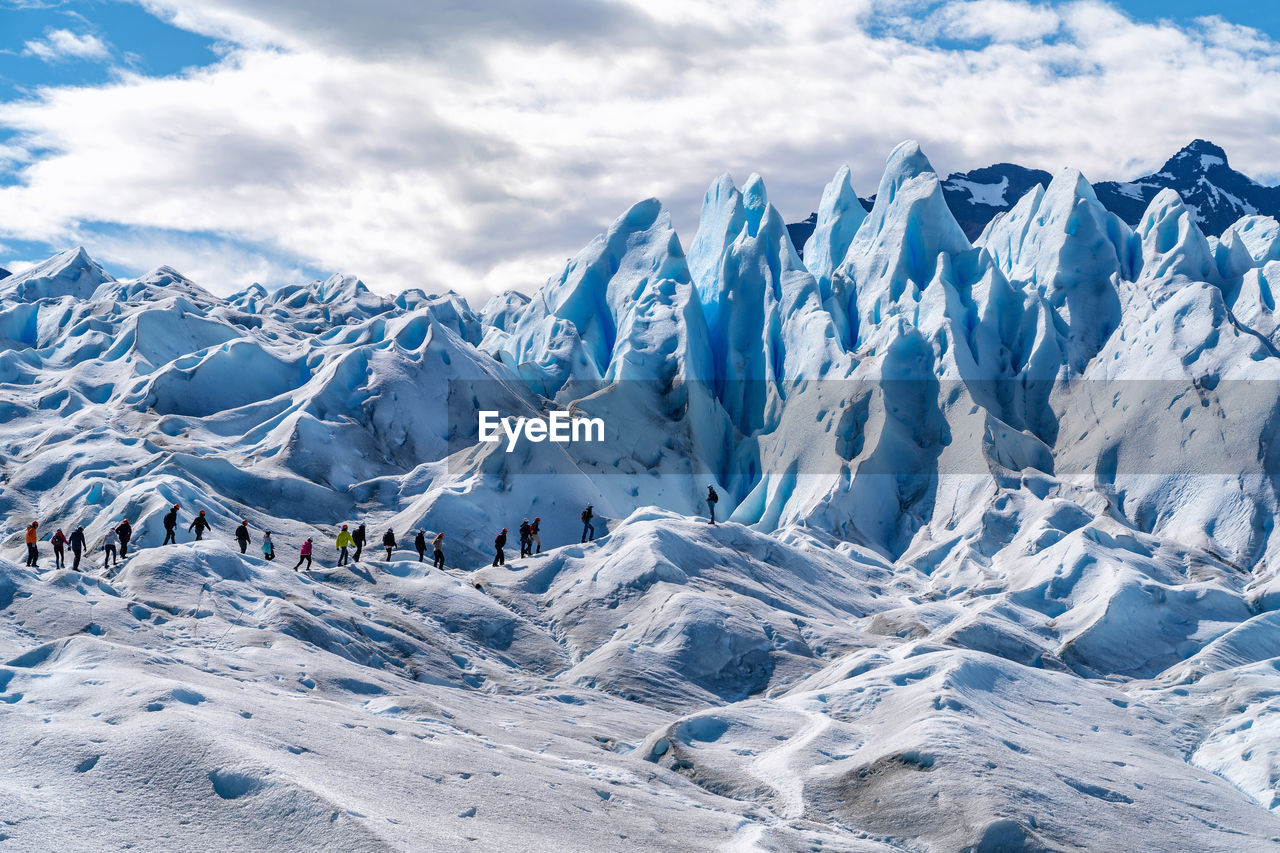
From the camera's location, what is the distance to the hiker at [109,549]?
2800cm

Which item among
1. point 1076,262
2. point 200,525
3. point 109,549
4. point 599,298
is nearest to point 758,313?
point 599,298

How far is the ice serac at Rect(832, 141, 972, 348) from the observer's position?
60844 mm

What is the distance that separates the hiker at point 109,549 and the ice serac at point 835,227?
4821 cm

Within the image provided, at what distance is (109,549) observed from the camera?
28094mm

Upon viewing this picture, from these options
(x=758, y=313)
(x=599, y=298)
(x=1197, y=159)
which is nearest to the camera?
(x=758, y=313)

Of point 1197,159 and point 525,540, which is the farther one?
point 1197,159

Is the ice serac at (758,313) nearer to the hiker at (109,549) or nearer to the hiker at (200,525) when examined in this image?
the hiker at (200,525)

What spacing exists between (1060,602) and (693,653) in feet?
49.0

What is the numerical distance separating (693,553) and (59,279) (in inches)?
2641

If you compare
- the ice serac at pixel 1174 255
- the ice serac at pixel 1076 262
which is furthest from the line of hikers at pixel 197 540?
the ice serac at pixel 1174 255

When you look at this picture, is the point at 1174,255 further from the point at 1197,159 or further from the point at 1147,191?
the point at 1197,159

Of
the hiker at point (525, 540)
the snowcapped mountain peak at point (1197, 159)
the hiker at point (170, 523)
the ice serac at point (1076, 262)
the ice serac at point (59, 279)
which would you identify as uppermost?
the snowcapped mountain peak at point (1197, 159)

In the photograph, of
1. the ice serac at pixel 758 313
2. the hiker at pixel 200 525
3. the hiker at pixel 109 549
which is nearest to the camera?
the hiker at pixel 109 549

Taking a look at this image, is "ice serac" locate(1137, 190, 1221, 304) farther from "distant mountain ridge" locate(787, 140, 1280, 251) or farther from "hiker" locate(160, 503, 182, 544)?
"distant mountain ridge" locate(787, 140, 1280, 251)
